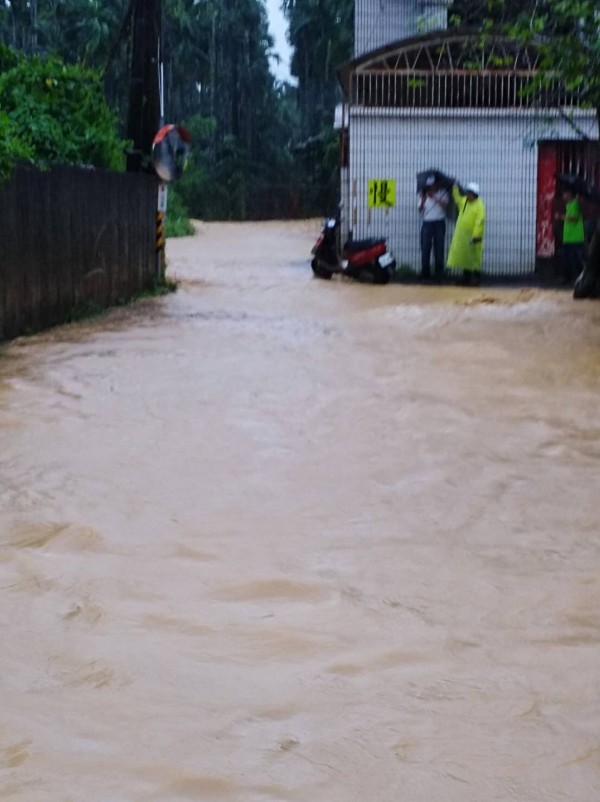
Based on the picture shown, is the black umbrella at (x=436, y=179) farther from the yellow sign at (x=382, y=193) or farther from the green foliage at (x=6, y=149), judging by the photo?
the green foliage at (x=6, y=149)

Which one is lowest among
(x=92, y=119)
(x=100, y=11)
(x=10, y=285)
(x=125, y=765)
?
(x=125, y=765)

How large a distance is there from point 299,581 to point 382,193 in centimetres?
1351

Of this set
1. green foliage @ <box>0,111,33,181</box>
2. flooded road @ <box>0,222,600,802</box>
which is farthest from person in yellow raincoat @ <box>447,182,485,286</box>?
green foliage @ <box>0,111,33,181</box>

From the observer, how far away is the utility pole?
15.4 metres

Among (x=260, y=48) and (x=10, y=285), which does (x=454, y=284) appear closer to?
(x=10, y=285)

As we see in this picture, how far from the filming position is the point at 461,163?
1745cm

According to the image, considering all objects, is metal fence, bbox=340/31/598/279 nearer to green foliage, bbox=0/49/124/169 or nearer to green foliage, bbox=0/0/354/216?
green foliage, bbox=0/49/124/169

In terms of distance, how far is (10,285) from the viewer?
10.6 meters

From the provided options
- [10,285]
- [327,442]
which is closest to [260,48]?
[10,285]

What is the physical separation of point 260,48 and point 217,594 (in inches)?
2189

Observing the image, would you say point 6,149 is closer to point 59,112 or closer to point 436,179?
point 59,112

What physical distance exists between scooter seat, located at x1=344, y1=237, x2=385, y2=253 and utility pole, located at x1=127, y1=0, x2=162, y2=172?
129 inches

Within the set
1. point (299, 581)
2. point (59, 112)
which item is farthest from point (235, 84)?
point (299, 581)

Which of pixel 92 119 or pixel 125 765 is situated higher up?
pixel 92 119
